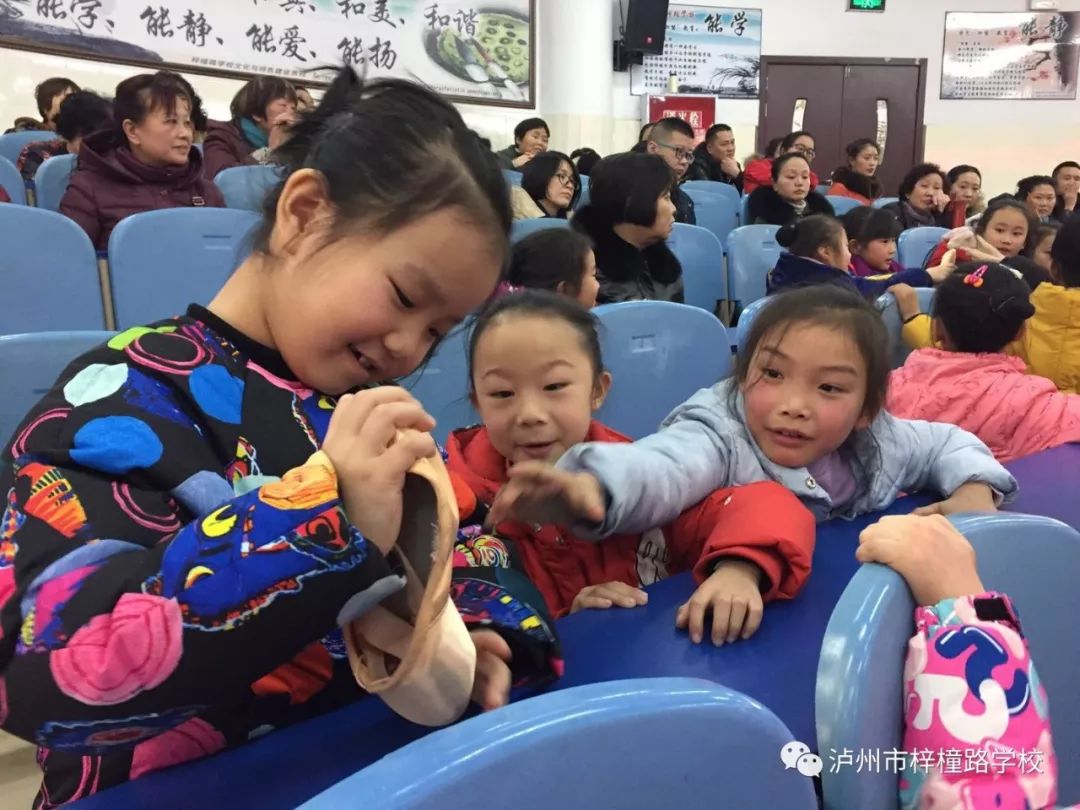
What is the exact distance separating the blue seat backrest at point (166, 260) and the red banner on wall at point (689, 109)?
6358 mm

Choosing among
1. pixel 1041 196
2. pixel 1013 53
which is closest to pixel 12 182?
pixel 1041 196

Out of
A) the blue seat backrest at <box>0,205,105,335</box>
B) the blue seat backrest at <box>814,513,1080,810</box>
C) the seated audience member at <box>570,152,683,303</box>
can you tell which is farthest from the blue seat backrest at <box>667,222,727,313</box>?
the blue seat backrest at <box>814,513,1080,810</box>

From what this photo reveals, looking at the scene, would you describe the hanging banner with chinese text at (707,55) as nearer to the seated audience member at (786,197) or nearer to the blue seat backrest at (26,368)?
the seated audience member at (786,197)

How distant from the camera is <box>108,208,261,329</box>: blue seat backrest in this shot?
2.12 meters

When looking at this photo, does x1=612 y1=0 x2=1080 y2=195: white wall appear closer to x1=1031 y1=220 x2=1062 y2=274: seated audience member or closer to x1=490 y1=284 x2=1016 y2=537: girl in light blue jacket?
x1=1031 y1=220 x2=1062 y2=274: seated audience member

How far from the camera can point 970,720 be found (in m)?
0.59

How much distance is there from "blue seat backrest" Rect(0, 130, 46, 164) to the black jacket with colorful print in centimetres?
424

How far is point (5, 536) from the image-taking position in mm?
478

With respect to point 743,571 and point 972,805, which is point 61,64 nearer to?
point 743,571

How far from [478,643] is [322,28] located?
596 cm

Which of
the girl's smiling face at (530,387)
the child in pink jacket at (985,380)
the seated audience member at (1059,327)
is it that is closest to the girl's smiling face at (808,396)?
the girl's smiling face at (530,387)

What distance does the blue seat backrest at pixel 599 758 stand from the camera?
1.06 feet

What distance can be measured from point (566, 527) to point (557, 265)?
44.9 inches

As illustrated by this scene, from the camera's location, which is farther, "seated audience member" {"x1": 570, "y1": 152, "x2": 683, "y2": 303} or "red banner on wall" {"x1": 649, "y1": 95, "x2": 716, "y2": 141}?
"red banner on wall" {"x1": 649, "y1": 95, "x2": 716, "y2": 141}
